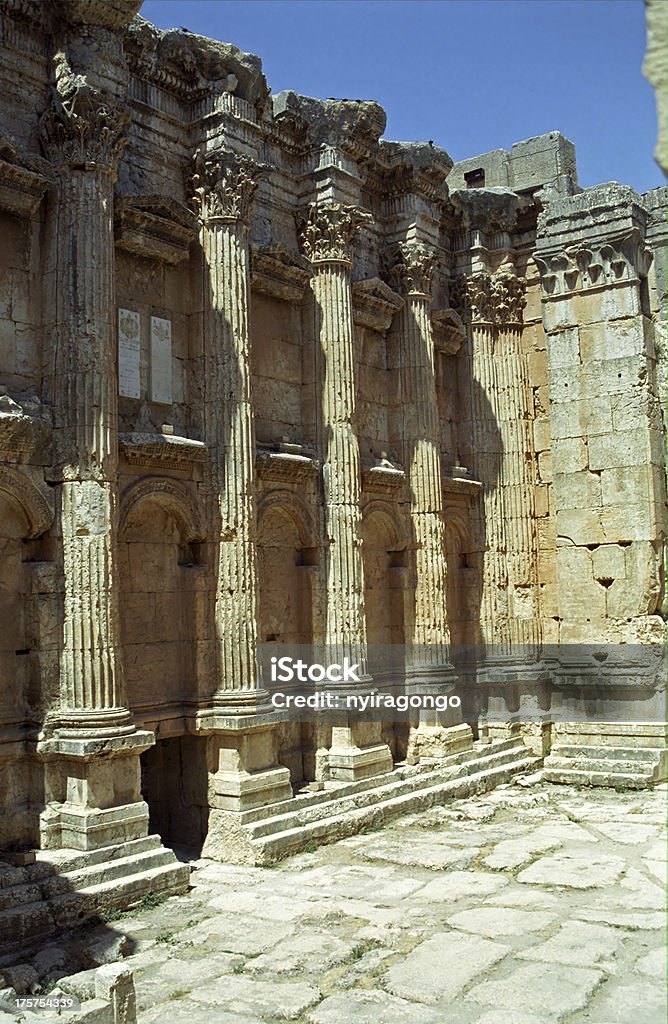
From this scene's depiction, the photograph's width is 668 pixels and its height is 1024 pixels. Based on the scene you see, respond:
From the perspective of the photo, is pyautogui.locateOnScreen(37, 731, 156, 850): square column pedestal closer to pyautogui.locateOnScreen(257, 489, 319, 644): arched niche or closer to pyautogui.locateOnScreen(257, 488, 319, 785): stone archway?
pyautogui.locateOnScreen(257, 488, 319, 785): stone archway

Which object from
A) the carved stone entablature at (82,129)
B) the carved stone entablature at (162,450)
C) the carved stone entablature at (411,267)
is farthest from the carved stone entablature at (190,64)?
the carved stone entablature at (162,450)

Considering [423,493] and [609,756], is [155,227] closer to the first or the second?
[423,493]

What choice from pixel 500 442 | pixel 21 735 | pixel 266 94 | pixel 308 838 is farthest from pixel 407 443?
pixel 21 735

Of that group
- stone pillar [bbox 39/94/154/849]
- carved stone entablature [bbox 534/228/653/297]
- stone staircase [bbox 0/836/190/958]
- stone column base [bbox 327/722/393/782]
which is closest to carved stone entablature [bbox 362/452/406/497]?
stone column base [bbox 327/722/393/782]

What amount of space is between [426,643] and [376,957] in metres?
7.79

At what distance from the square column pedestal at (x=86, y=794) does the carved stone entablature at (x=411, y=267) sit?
9245 millimetres

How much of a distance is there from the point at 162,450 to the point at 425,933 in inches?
234

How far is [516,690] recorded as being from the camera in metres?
17.4

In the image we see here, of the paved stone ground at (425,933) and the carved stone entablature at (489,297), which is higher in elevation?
the carved stone entablature at (489,297)

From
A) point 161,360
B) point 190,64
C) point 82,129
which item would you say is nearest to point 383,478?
point 161,360

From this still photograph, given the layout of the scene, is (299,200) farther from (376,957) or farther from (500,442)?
(376,957)

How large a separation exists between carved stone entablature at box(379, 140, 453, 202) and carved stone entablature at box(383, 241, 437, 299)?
3.10 feet

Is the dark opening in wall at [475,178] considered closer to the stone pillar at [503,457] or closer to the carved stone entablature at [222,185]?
the stone pillar at [503,457]

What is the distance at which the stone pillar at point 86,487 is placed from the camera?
10.1m
